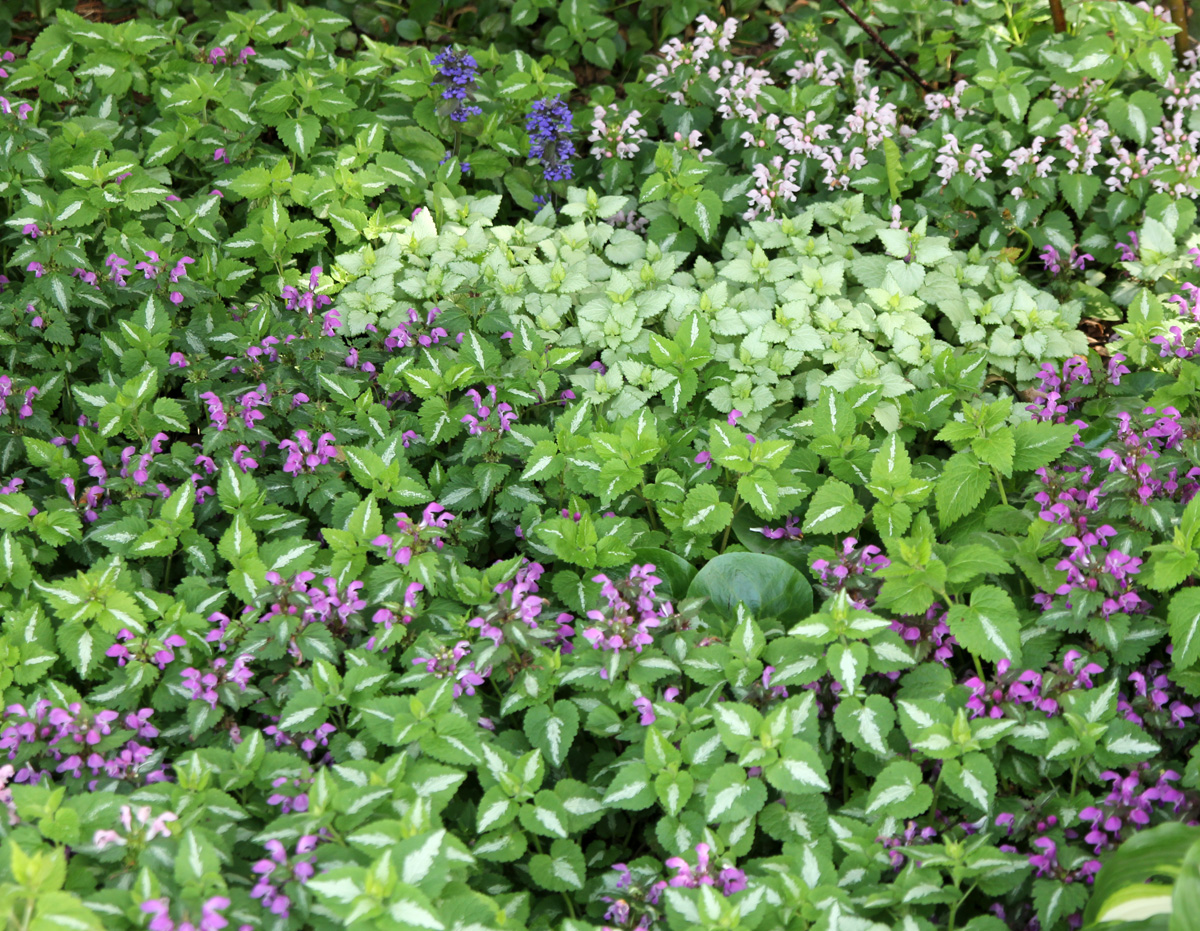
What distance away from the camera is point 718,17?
5.84m

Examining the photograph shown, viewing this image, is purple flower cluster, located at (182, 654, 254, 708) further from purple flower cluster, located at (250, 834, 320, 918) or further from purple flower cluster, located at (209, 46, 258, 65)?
purple flower cluster, located at (209, 46, 258, 65)

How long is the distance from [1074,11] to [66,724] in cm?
542

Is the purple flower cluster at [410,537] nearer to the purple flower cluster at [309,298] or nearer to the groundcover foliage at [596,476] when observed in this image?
the groundcover foliage at [596,476]

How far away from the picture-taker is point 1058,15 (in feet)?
16.4

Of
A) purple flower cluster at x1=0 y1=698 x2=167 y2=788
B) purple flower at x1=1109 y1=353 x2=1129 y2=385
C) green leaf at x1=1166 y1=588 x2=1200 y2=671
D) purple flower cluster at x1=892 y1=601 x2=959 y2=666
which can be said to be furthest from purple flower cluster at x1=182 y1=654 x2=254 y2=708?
purple flower at x1=1109 y1=353 x2=1129 y2=385

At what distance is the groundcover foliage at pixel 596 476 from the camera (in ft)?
8.72

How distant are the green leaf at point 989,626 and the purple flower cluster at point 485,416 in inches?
64.7

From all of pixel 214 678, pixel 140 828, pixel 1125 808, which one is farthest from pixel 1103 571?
pixel 140 828

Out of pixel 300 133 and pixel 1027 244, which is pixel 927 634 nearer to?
pixel 1027 244

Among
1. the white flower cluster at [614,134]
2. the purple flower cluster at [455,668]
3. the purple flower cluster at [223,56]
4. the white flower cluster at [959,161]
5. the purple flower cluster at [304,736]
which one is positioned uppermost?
the purple flower cluster at [223,56]

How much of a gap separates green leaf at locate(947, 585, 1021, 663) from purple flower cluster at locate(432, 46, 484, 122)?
330cm

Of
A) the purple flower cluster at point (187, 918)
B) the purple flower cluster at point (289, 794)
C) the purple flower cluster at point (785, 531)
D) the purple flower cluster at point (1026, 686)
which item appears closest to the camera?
the purple flower cluster at point (187, 918)

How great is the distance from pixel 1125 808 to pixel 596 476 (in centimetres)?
181

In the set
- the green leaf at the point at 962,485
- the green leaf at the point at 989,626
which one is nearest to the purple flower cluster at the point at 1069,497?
the green leaf at the point at 962,485
